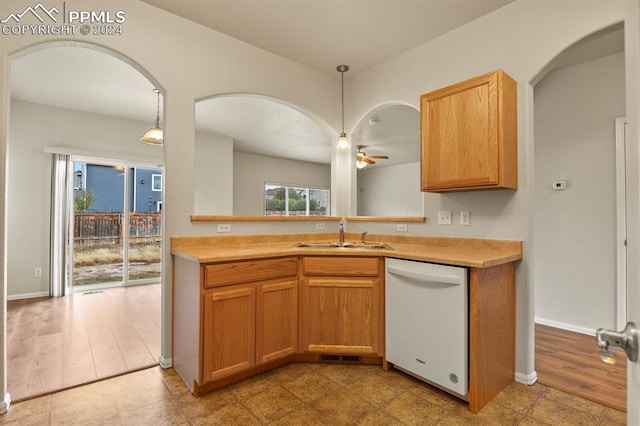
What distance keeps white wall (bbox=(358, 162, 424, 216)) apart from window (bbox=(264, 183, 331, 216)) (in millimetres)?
1688

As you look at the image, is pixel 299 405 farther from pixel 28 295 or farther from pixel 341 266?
pixel 28 295

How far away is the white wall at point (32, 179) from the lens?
4.29 meters

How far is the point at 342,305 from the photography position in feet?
7.69

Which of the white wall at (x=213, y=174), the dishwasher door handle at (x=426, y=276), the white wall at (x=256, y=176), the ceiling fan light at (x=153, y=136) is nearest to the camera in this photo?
the dishwasher door handle at (x=426, y=276)

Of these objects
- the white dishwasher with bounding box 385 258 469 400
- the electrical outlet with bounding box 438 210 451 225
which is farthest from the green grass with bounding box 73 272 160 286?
the electrical outlet with bounding box 438 210 451 225

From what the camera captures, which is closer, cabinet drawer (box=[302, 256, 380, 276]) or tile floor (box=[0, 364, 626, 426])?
tile floor (box=[0, 364, 626, 426])

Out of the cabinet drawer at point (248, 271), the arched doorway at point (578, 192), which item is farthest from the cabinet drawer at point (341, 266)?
the arched doorway at point (578, 192)

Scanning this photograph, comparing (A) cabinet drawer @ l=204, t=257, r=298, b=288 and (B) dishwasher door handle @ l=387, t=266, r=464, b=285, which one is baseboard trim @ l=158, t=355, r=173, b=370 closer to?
(A) cabinet drawer @ l=204, t=257, r=298, b=288

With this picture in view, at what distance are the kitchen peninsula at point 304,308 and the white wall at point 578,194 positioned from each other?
1.40m

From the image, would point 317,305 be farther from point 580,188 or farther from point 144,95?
point 144,95

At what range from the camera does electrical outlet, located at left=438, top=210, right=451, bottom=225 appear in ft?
8.55

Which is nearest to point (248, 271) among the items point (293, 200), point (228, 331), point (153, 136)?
point (228, 331)

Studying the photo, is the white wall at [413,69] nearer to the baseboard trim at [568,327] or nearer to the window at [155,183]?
the baseboard trim at [568,327]

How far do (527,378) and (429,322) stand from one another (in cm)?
84
